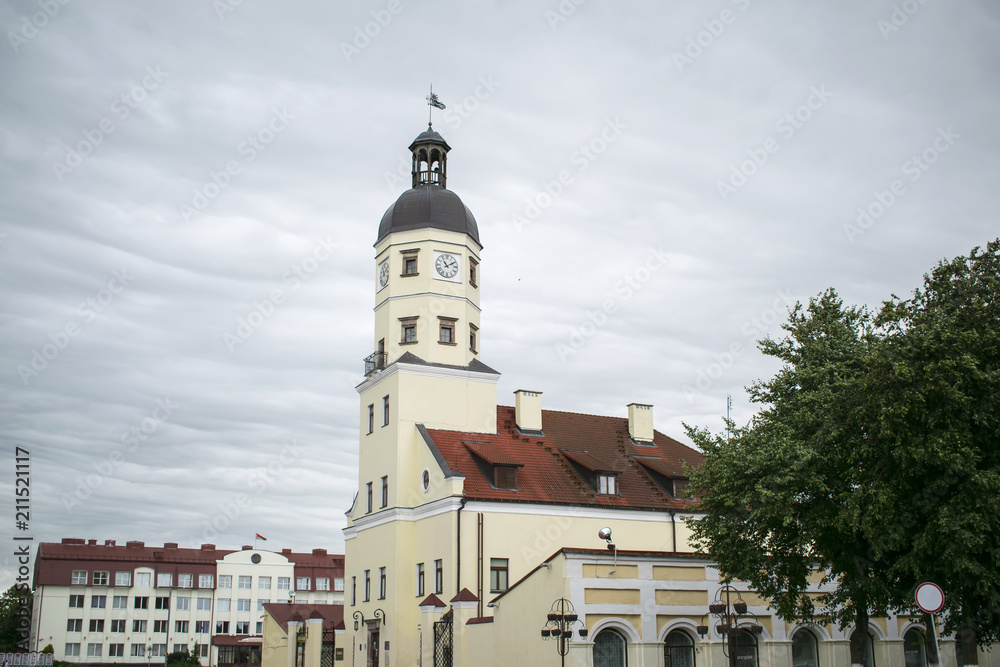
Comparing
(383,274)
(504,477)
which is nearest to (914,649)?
(504,477)

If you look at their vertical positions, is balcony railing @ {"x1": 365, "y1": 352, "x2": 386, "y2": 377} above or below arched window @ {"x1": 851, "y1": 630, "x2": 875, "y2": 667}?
above

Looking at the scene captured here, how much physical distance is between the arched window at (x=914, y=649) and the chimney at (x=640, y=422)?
53.8ft

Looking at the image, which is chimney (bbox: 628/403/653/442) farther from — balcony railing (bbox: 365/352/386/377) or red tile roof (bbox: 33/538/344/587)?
red tile roof (bbox: 33/538/344/587)

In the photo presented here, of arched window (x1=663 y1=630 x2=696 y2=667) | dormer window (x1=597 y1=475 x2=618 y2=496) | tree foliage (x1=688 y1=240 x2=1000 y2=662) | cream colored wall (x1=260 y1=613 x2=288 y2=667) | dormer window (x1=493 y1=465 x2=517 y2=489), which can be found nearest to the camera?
tree foliage (x1=688 y1=240 x2=1000 y2=662)

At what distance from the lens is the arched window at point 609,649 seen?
1061 inches

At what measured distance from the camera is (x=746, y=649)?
96.6ft

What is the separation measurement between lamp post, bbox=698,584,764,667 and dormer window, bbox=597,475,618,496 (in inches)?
440

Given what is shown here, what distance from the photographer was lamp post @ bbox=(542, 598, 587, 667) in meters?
25.7

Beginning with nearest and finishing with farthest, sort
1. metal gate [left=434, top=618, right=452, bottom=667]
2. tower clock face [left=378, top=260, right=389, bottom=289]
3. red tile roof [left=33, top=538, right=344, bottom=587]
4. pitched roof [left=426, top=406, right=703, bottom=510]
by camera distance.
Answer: metal gate [left=434, top=618, right=452, bottom=667] → pitched roof [left=426, top=406, right=703, bottom=510] → tower clock face [left=378, top=260, right=389, bottom=289] → red tile roof [left=33, top=538, right=344, bottom=587]

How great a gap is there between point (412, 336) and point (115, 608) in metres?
54.0

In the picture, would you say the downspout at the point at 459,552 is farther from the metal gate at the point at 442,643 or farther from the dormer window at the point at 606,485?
the dormer window at the point at 606,485

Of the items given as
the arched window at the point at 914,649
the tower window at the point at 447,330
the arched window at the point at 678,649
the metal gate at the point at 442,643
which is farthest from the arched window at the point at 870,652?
the tower window at the point at 447,330

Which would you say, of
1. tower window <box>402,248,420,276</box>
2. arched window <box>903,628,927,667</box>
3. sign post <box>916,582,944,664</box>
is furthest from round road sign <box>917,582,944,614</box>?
tower window <box>402,248,420,276</box>

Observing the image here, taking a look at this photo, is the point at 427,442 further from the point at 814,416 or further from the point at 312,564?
the point at 312,564
